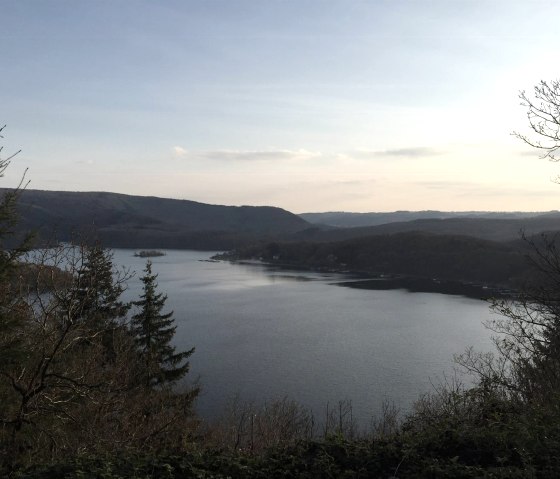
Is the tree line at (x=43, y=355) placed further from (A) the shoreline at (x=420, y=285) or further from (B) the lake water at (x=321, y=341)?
(A) the shoreline at (x=420, y=285)

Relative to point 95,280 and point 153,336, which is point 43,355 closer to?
point 95,280

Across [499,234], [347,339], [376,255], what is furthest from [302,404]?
[499,234]

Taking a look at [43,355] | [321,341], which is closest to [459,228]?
[321,341]

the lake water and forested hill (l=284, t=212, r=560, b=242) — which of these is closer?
the lake water

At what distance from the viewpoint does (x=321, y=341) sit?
33.1m

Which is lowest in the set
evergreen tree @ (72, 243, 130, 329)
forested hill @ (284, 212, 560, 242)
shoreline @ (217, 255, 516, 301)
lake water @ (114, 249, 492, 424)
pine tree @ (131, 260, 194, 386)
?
lake water @ (114, 249, 492, 424)

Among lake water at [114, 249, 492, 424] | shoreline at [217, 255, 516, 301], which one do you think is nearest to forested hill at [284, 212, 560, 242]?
shoreline at [217, 255, 516, 301]

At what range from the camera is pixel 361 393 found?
22.6m

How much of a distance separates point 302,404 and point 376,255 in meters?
79.3

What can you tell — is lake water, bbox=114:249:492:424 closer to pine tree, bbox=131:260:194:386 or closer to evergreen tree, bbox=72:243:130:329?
evergreen tree, bbox=72:243:130:329

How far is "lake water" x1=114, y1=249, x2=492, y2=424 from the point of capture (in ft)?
→ 75.2

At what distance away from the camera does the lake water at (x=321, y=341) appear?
75.2 feet

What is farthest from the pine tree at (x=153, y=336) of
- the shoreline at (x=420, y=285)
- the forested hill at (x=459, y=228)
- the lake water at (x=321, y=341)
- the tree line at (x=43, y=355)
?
the forested hill at (x=459, y=228)

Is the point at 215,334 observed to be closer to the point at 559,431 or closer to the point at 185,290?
the point at 185,290
